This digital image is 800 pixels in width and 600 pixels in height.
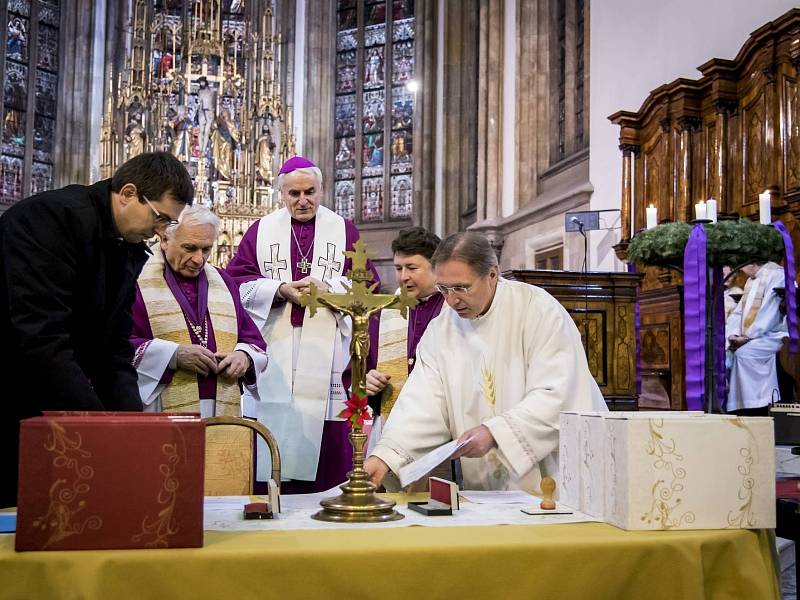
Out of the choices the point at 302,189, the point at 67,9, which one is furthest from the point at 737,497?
the point at 67,9

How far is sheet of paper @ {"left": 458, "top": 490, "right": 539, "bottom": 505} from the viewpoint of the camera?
262cm

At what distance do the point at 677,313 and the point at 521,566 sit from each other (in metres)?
6.51

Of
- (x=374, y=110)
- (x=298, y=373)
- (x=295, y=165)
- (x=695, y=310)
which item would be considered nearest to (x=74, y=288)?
(x=298, y=373)

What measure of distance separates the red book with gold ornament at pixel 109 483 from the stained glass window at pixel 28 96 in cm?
1736

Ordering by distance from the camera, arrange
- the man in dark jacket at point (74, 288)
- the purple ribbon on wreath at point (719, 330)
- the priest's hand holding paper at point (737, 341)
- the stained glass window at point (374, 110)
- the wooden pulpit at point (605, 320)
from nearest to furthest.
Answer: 1. the man in dark jacket at point (74, 288)
2. the purple ribbon on wreath at point (719, 330)
3. the wooden pulpit at point (605, 320)
4. the priest's hand holding paper at point (737, 341)
5. the stained glass window at point (374, 110)

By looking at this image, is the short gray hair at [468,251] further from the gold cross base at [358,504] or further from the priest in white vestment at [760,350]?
the priest in white vestment at [760,350]

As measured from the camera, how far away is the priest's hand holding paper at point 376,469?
291 centimetres

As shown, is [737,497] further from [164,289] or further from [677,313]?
[677,313]

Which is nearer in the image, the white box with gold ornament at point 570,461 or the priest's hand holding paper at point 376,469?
the white box with gold ornament at point 570,461

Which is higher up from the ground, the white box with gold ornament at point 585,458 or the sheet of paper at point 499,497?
the white box with gold ornament at point 585,458

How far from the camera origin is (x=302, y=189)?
16.0ft

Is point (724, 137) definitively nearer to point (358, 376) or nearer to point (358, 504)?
point (358, 376)

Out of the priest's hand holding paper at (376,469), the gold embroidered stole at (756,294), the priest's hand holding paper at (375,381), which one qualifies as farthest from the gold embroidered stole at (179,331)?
the gold embroidered stole at (756,294)

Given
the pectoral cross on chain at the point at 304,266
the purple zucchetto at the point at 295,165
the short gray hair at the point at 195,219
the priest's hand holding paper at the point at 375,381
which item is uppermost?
the purple zucchetto at the point at 295,165
